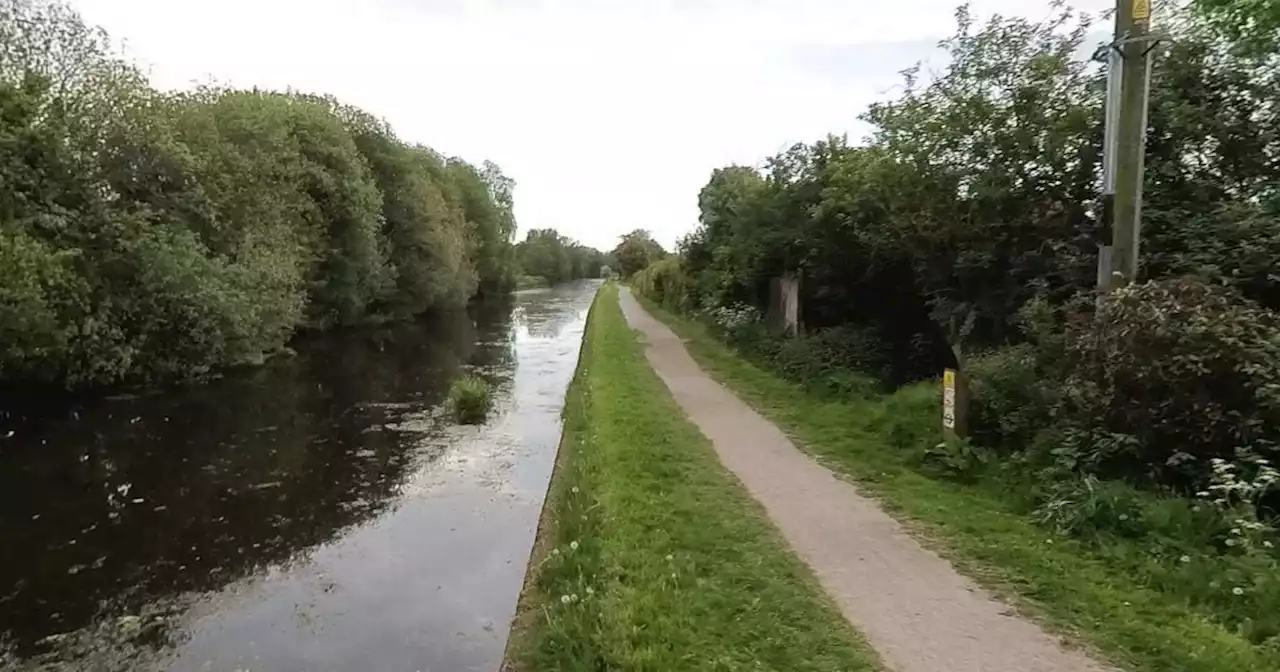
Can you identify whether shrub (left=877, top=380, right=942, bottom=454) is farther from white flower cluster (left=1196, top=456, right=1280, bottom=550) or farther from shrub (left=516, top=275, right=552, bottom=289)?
shrub (left=516, top=275, right=552, bottom=289)

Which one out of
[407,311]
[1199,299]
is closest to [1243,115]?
[1199,299]

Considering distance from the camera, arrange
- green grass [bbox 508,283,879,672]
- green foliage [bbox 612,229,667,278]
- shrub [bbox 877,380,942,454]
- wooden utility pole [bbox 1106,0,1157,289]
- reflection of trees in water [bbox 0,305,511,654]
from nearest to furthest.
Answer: green grass [bbox 508,283,879,672], wooden utility pole [bbox 1106,0,1157,289], reflection of trees in water [bbox 0,305,511,654], shrub [bbox 877,380,942,454], green foliage [bbox 612,229,667,278]

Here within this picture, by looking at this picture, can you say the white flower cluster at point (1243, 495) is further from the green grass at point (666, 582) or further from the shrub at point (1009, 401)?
the green grass at point (666, 582)

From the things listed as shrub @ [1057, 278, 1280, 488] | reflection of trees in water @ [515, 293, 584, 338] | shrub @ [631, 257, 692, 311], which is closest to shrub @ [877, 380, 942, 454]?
shrub @ [1057, 278, 1280, 488]

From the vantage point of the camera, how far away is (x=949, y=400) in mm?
8758

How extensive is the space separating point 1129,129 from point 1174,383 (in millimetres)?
2319

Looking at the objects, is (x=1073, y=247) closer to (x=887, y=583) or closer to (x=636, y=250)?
(x=887, y=583)

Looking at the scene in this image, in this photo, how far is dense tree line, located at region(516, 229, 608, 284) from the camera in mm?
124938

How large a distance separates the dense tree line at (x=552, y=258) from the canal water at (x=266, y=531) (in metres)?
97.6

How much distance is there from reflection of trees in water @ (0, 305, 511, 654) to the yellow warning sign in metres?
9.49

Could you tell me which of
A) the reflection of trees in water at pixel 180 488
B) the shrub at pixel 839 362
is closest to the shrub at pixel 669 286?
the reflection of trees in water at pixel 180 488

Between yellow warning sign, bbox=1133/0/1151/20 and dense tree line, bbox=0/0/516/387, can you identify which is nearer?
yellow warning sign, bbox=1133/0/1151/20

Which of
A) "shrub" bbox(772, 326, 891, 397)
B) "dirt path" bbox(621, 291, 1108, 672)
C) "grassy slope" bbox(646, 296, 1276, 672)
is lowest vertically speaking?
"dirt path" bbox(621, 291, 1108, 672)

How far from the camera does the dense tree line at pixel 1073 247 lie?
638cm
